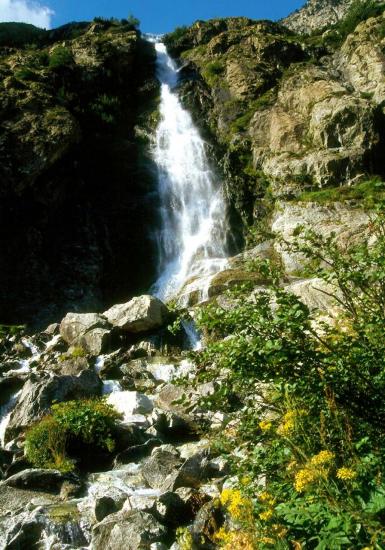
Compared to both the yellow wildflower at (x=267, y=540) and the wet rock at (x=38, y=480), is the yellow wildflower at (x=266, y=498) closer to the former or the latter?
the yellow wildflower at (x=267, y=540)

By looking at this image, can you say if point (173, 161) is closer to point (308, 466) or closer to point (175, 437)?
point (175, 437)

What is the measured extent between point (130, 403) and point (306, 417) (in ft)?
26.6

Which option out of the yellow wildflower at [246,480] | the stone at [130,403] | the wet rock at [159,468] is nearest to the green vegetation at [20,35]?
the stone at [130,403]

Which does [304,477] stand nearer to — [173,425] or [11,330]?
[173,425]

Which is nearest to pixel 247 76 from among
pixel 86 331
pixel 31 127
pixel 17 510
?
pixel 31 127

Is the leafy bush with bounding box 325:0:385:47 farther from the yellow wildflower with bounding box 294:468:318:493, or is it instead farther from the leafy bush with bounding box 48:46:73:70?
the yellow wildflower with bounding box 294:468:318:493

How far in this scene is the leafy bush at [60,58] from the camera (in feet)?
111

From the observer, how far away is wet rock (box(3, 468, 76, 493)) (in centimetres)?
766

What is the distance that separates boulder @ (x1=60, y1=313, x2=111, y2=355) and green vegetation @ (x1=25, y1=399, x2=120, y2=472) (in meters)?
5.97

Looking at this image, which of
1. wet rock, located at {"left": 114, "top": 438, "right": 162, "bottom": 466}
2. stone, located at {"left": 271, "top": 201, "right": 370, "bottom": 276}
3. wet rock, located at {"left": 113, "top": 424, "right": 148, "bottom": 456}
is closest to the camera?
wet rock, located at {"left": 114, "top": 438, "right": 162, "bottom": 466}

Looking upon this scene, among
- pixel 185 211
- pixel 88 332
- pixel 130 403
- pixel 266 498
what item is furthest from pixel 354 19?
pixel 266 498

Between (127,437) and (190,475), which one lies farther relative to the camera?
(127,437)

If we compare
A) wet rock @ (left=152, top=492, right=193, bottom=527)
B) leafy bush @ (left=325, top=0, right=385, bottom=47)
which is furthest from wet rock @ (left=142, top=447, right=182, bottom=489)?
leafy bush @ (left=325, top=0, right=385, bottom=47)

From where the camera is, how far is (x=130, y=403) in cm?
1105
